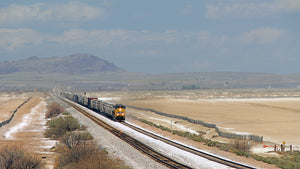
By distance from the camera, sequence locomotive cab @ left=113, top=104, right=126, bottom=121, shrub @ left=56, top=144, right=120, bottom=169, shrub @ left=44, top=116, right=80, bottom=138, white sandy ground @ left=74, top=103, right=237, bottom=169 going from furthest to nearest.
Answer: locomotive cab @ left=113, top=104, right=126, bottom=121, shrub @ left=44, top=116, right=80, bottom=138, white sandy ground @ left=74, top=103, right=237, bottom=169, shrub @ left=56, top=144, right=120, bottom=169

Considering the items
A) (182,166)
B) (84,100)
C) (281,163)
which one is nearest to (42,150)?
(182,166)

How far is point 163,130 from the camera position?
4625 cm

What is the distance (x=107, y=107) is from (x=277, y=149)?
108ft

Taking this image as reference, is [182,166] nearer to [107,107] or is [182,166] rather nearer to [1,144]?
[1,144]

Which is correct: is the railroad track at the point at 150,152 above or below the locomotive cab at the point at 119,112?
below

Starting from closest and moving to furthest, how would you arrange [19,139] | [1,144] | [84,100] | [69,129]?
[1,144], [19,139], [69,129], [84,100]

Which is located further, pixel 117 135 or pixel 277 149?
pixel 117 135

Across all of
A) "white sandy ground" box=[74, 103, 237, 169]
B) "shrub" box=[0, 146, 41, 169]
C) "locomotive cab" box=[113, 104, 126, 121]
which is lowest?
"white sandy ground" box=[74, 103, 237, 169]

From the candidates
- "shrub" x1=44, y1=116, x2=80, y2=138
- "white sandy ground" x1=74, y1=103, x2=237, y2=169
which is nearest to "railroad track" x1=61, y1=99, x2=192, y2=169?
"white sandy ground" x1=74, y1=103, x2=237, y2=169

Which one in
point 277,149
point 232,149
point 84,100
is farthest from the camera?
point 84,100

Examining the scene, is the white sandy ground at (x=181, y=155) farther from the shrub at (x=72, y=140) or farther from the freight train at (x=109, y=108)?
the freight train at (x=109, y=108)

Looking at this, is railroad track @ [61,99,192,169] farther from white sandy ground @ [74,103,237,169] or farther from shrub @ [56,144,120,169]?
shrub @ [56,144,120,169]

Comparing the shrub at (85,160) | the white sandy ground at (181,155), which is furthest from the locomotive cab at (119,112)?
the shrub at (85,160)

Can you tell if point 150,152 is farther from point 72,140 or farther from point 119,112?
point 119,112
